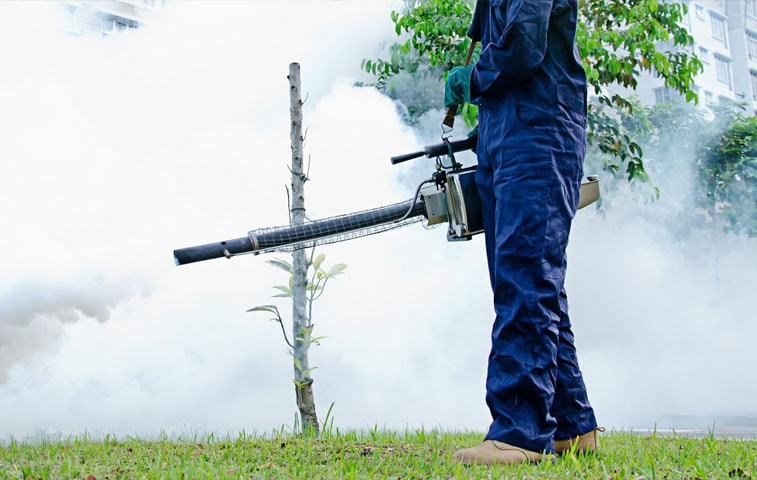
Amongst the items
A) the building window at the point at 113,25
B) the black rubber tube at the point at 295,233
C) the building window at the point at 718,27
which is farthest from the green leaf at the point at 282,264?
the building window at the point at 718,27

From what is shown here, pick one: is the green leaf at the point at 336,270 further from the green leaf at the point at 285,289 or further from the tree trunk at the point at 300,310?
the green leaf at the point at 285,289

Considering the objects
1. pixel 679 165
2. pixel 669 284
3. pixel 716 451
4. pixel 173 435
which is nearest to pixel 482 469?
pixel 716 451

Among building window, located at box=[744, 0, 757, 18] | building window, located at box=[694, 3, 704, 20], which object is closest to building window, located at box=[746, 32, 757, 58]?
building window, located at box=[744, 0, 757, 18]

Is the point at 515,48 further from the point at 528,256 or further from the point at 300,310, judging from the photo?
the point at 300,310

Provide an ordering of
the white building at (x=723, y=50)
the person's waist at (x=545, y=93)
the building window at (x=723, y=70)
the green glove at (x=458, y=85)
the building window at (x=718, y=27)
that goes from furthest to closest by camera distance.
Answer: the building window at (x=723, y=70) < the building window at (x=718, y=27) < the white building at (x=723, y=50) < the green glove at (x=458, y=85) < the person's waist at (x=545, y=93)

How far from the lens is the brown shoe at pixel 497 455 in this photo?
2.51 metres

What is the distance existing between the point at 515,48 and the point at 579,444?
4.64ft

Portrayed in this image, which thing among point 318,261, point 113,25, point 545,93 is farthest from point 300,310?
point 113,25

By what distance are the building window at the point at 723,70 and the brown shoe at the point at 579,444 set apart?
66.7 feet

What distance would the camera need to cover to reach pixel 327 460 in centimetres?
288

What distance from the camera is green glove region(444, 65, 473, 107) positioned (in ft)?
9.15

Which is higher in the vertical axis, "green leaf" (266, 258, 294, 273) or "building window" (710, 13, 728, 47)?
"building window" (710, 13, 728, 47)

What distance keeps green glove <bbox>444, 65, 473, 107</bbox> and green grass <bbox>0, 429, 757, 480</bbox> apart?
1259mm

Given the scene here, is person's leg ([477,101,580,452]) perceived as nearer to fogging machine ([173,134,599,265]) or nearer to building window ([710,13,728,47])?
fogging machine ([173,134,599,265])
